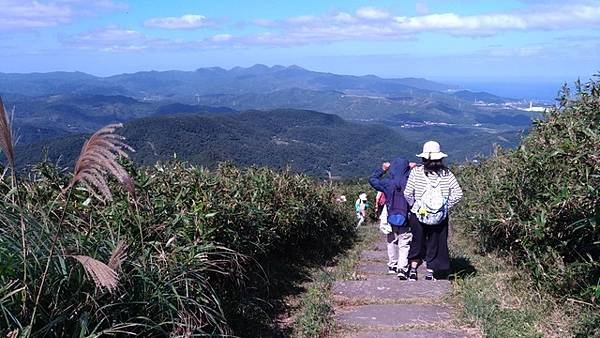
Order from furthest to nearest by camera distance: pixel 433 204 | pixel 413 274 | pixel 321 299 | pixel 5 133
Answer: pixel 413 274, pixel 433 204, pixel 321 299, pixel 5 133

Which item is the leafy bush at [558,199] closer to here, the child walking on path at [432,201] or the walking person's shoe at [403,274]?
the child walking on path at [432,201]

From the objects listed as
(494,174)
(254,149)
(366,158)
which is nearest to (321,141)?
(366,158)

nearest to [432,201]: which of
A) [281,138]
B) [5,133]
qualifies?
[5,133]

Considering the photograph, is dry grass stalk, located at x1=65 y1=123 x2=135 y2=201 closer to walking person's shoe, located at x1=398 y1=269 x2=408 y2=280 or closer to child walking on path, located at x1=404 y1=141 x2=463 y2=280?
child walking on path, located at x1=404 y1=141 x2=463 y2=280

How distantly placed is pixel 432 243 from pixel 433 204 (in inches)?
19.2

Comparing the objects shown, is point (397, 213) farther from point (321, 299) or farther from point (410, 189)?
point (321, 299)

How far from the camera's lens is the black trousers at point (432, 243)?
231 inches

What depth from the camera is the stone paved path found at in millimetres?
4207

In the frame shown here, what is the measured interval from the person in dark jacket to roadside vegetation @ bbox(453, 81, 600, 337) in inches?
31.0

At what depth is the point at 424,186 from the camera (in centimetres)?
582

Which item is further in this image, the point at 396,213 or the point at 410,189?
the point at 396,213

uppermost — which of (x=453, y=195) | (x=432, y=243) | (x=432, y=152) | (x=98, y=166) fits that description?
(x=98, y=166)

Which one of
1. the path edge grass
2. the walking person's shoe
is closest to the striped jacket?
the walking person's shoe

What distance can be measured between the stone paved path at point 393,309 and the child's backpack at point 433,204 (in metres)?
0.68
